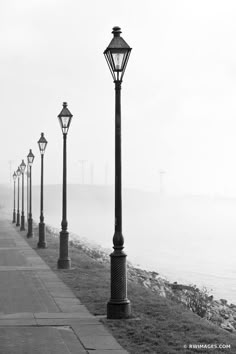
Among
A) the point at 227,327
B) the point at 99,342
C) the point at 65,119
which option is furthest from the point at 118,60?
the point at 65,119

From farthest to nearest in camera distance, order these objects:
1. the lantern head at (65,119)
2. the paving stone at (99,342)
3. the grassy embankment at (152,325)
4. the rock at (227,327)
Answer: the lantern head at (65,119) < the rock at (227,327) < the grassy embankment at (152,325) < the paving stone at (99,342)

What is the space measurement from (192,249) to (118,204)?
49.2 metres

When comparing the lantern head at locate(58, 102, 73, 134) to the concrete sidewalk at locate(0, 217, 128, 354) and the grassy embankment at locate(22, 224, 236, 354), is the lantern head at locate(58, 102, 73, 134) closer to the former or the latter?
the concrete sidewalk at locate(0, 217, 128, 354)

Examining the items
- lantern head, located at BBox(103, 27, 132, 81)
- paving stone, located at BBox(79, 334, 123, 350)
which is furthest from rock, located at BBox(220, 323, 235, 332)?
lantern head, located at BBox(103, 27, 132, 81)

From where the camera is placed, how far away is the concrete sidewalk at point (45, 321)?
10.3 metres

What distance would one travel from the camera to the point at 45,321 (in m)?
12.5

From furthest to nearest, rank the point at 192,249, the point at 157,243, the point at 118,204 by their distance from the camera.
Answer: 1. the point at 157,243
2. the point at 192,249
3. the point at 118,204

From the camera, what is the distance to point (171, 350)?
10.1 meters

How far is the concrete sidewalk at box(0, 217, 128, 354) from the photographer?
33.7 feet

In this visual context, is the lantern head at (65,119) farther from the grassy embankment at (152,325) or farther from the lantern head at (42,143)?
the lantern head at (42,143)

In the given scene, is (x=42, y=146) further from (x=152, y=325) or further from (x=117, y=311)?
(x=152, y=325)

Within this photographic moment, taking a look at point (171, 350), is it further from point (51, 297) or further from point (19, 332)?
point (51, 297)

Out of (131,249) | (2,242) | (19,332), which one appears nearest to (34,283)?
(19,332)

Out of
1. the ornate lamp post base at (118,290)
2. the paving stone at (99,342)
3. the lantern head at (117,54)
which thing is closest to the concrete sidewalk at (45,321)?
the paving stone at (99,342)
